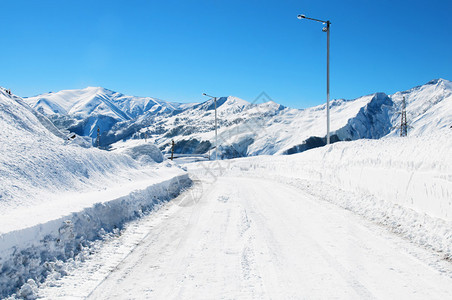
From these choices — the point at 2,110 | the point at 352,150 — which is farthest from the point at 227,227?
the point at 2,110

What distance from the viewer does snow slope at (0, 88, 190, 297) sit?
4.67m

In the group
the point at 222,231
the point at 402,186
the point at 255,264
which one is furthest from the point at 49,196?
the point at 402,186

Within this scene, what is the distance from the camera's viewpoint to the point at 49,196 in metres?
8.58

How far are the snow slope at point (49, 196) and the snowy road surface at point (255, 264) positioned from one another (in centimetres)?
60

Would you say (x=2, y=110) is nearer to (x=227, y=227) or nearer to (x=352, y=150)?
(x=227, y=227)

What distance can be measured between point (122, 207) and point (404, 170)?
8696mm

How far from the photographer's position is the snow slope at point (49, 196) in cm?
467

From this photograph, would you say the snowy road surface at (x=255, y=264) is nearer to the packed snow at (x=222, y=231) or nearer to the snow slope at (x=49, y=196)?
the packed snow at (x=222, y=231)

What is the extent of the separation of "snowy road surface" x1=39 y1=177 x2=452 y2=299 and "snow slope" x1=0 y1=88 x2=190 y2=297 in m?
0.60

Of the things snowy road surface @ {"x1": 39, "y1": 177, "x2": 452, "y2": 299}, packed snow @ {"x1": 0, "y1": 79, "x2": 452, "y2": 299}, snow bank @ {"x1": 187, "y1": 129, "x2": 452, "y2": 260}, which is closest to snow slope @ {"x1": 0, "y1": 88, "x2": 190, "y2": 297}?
packed snow @ {"x1": 0, "y1": 79, "x2": 452, "y2": 299}

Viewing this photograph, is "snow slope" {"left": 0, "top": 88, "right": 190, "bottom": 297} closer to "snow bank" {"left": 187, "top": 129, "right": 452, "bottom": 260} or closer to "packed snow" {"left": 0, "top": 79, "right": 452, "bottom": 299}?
"packed snow" {"left": 0, "top": 79, "right": 452, "bottom": 299}

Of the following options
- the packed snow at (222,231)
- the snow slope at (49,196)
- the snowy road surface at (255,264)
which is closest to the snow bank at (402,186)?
the packed snow at (222,231)

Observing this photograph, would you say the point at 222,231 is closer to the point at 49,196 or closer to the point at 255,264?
the point at 255,264

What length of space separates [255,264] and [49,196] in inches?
262
